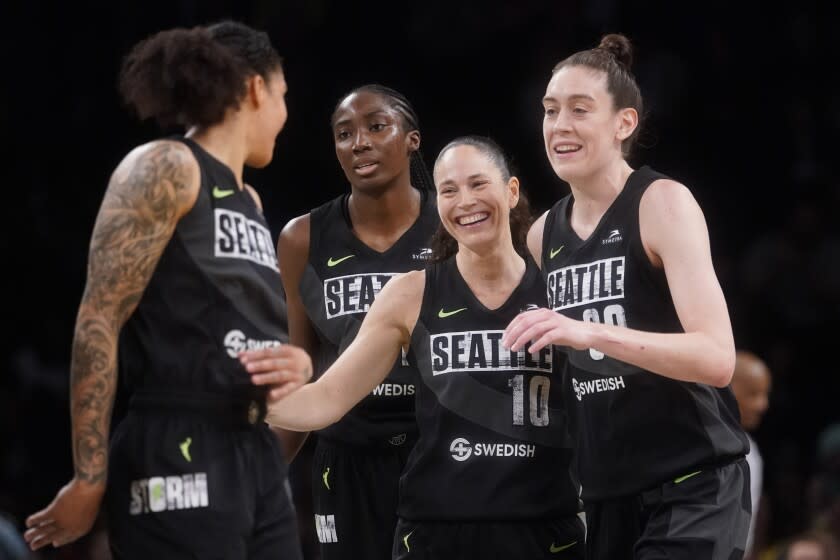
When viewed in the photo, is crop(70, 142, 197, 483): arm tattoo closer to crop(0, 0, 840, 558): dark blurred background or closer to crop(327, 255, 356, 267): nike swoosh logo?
crop(327, 255, 356, 267): nike swoosh logo

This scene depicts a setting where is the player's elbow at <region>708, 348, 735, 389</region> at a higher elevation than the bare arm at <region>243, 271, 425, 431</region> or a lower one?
lower

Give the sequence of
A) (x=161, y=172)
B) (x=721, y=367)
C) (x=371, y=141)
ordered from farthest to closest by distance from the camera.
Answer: (x=371, y=141), (x=721, y=367), (x=161, y=172)

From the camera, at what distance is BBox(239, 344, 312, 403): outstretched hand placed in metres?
3.31

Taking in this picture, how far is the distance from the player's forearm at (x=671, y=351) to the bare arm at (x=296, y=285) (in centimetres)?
179

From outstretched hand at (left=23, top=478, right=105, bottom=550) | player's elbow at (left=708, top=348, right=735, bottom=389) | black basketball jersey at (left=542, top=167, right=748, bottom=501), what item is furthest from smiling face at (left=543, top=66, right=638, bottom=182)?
outstretched hand at (left=23, top=478, right=105, bottom=550)

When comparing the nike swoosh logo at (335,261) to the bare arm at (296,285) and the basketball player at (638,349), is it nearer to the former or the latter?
the bare arm at (296,285)

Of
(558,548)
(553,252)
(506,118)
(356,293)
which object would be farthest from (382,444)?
(506,118)

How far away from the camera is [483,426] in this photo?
13.6 feet

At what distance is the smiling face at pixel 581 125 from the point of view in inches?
163

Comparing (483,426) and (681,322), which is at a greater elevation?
(681,322)

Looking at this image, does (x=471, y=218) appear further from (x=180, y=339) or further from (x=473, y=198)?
(x=180, y=339)

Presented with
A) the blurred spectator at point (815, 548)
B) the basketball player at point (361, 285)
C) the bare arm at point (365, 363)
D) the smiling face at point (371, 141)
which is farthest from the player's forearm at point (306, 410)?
the blurred spectator at point (815, 548)

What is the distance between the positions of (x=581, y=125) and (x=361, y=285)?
1212 millimetres

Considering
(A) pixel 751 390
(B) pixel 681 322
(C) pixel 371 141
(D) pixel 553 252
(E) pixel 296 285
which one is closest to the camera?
(B) pixel 681 322
